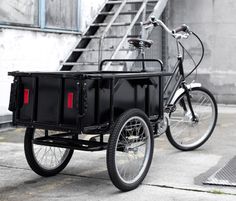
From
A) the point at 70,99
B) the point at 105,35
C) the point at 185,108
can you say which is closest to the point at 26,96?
the point at 70,99

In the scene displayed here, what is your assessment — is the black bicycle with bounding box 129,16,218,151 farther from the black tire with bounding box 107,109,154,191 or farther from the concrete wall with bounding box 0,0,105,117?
the concrete wall with bounding box 0,0,105,117

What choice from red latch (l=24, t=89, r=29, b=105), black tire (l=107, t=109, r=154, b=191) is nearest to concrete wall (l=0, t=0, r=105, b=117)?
red latch (l=24, t=89, r=29, b=105)

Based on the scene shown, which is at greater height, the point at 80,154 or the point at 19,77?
the point at 19,77

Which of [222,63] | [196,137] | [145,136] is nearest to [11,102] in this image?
[145,136]

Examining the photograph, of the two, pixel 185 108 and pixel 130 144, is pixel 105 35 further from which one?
pixel 130 144

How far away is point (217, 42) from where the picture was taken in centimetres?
1072

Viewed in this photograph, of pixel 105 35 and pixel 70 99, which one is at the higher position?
pixel 105 35

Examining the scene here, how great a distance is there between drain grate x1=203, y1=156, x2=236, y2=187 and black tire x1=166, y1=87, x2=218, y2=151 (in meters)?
0.81

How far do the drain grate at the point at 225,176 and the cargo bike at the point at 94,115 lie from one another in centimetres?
66

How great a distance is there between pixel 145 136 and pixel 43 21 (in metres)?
4.65

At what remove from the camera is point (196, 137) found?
6340 millimetres

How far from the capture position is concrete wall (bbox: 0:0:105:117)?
7.89m

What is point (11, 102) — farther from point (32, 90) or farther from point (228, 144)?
point (228, 144)

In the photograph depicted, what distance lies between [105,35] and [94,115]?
5.52 meters
